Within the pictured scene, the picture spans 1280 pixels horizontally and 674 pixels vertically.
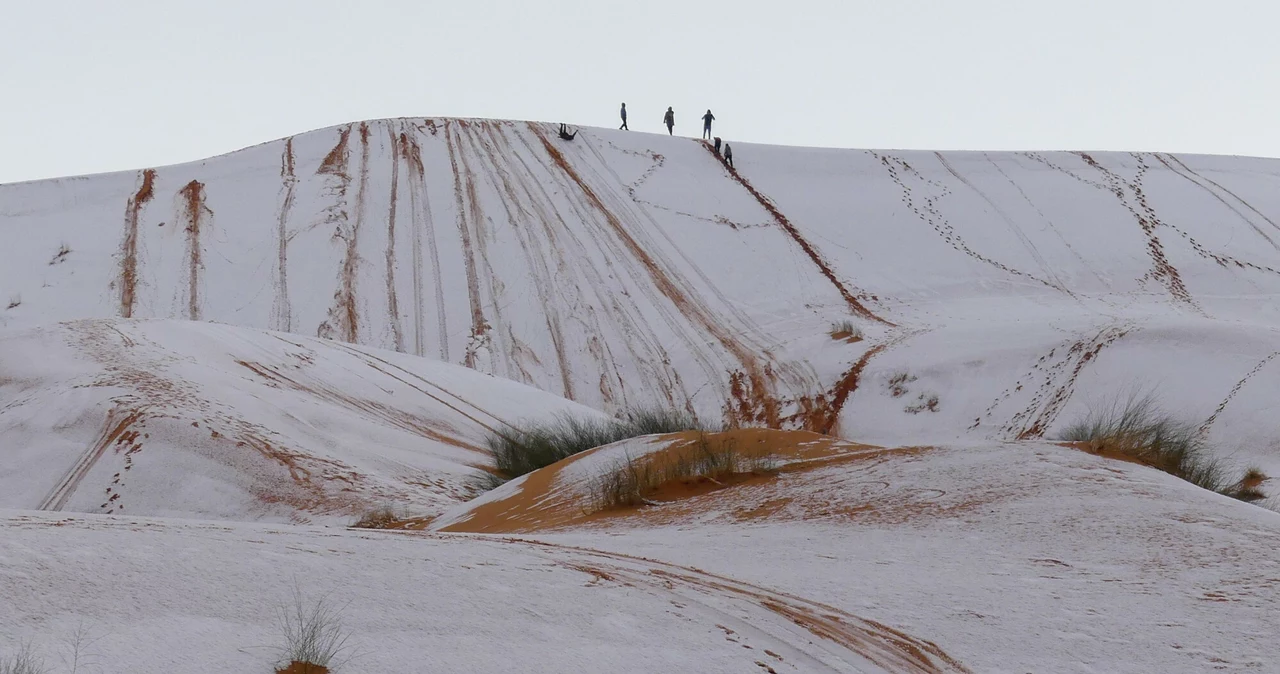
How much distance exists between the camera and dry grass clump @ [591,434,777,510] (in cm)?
829

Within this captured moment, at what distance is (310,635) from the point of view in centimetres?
320

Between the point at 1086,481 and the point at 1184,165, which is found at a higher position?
the point at 1184,165

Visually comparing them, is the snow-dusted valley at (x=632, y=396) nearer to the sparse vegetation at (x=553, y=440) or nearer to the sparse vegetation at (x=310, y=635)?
the sparse vegetation at (x=310, y=635)

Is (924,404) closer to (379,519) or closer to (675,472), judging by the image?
(675,472)

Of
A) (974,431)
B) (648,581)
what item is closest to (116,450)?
(648,581)

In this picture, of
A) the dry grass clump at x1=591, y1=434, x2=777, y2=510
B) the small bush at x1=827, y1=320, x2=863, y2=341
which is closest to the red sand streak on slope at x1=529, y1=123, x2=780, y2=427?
the small bush at x1=827, y1=320, x2=863, y2=341

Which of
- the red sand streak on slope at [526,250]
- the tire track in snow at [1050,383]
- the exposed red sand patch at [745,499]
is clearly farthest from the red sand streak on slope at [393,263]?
the exposed red sand patch at [745,499]

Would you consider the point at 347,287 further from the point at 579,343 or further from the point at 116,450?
the point at 116,450

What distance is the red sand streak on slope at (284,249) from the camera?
22.5 metres

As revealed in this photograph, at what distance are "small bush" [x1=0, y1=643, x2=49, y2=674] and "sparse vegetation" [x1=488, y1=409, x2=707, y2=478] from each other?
27.8ft

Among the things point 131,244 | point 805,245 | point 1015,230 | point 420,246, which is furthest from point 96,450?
point 1015,230

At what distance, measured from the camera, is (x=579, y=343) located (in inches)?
873

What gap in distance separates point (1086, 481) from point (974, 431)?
397 inches

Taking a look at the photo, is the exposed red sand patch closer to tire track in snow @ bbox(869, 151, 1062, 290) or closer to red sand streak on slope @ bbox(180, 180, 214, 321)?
Answer: red sand streak on slope @ bbox(180, 180, 214, 321)
